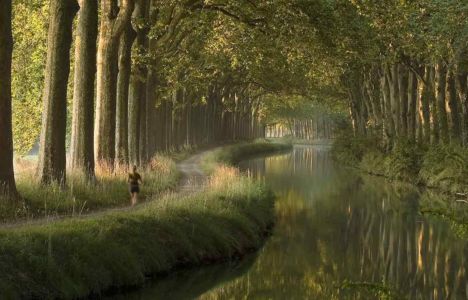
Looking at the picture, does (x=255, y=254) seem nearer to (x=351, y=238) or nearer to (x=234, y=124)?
(x=351, y=238)

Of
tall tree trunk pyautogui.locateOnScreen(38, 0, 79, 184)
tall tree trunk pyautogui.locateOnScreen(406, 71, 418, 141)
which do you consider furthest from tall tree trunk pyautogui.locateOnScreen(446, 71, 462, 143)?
tall tree trunk pyautogui.locateOnScreen(38, 0, 79, 184)

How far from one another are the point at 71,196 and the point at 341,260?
8206mm

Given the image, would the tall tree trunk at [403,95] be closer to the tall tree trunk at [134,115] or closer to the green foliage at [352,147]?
the green foliage at [352,147]

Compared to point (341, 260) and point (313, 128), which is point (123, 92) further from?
point (313, 128)

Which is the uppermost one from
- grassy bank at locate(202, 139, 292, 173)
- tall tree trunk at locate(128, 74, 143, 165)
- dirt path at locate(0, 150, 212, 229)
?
tall tree trunk at locate(128, 74, 143, 165)

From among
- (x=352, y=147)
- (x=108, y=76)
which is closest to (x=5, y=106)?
(x=108, y=76)

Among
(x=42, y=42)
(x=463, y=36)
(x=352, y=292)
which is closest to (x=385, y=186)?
(x=463, y=36)

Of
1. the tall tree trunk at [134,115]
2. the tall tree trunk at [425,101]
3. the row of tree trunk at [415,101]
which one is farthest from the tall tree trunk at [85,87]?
the tall tree trunk at [425,101]

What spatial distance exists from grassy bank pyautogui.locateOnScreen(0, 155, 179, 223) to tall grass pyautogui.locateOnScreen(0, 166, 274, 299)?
1.60m

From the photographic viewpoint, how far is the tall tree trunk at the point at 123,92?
28750 millimetres

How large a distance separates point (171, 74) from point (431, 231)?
19.5 meters

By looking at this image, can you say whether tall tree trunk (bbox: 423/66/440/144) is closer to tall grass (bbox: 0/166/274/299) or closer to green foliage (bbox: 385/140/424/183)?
green foliage (bbox: 385/140/424/183)

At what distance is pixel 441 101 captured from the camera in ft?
125

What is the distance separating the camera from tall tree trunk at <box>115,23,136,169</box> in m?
28.8
